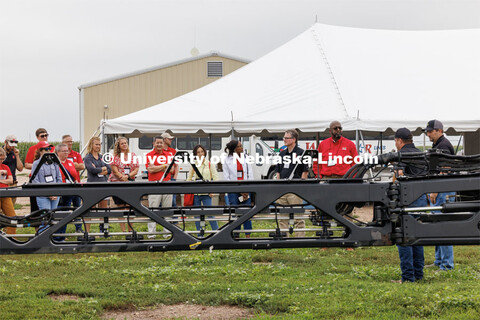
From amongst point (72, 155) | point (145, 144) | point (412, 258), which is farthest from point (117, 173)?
point (145, 144)

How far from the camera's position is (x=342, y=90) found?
598 inches

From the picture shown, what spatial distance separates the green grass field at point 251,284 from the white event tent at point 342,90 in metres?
5.33

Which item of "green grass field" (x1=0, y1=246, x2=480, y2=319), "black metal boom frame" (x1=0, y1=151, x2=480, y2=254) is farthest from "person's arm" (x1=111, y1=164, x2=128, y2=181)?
"black metal boom frame" (x1=0, y1=151, x2=480, y2=254)

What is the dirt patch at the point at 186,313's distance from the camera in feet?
19.2

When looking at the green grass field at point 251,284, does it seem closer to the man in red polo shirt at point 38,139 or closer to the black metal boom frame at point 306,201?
the black metal boom frame at point 306,201

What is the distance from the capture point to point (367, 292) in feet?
21.1

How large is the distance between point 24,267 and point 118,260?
1.28m

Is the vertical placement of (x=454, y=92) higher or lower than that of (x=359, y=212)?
higher

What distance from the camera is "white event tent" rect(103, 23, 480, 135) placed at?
1446cm

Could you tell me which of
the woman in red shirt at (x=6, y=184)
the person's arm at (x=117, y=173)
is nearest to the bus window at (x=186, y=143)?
the person's arm at (x=117, y=173)

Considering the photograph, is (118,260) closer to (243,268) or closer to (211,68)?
(243,268)

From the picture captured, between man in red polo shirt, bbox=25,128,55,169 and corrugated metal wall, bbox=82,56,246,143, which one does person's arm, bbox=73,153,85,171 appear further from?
corrugated metal wall, bbox=82,56,246,143

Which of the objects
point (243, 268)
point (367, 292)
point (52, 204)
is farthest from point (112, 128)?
point (367, 292)

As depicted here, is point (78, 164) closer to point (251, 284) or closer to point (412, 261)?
point (251, 284)
